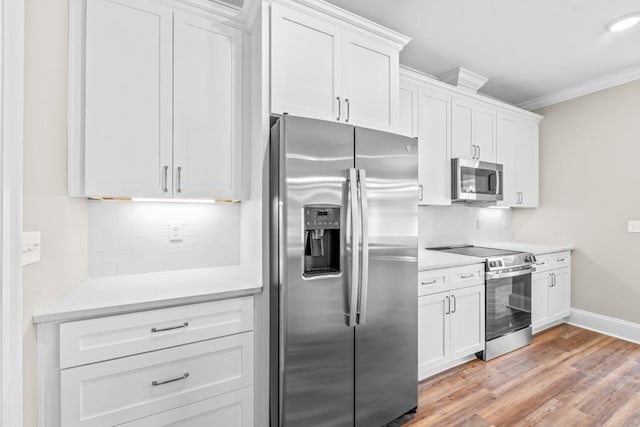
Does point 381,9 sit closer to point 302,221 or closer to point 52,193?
point 302,221

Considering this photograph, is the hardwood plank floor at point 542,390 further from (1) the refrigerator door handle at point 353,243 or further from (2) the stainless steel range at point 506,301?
(1) the refrigerator door handle at point 353,243

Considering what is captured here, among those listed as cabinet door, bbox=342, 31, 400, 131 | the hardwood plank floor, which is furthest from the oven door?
cabinet door, bbox=342, 31, 400, 131

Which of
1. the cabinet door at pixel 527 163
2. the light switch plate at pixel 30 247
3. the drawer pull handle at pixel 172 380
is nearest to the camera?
the light switch plate at pixel 30 247

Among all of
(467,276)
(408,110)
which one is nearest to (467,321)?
(467,276)

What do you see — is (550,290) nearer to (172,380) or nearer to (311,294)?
(311,294)

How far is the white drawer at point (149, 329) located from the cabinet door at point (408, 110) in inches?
77.4

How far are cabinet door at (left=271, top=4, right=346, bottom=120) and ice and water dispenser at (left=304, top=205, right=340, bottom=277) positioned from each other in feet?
2.08

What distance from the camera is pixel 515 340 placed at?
2904 mm

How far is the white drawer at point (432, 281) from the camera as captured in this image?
226 cm

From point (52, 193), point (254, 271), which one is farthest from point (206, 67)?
point (254, 271)

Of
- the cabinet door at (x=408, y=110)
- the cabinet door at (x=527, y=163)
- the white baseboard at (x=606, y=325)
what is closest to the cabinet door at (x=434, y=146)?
the cabinet door at (x=408, y=110)

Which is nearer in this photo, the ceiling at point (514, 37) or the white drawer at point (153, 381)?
the white drawer at point (153, 381)

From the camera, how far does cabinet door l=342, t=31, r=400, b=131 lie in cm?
200

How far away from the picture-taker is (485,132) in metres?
3.26
